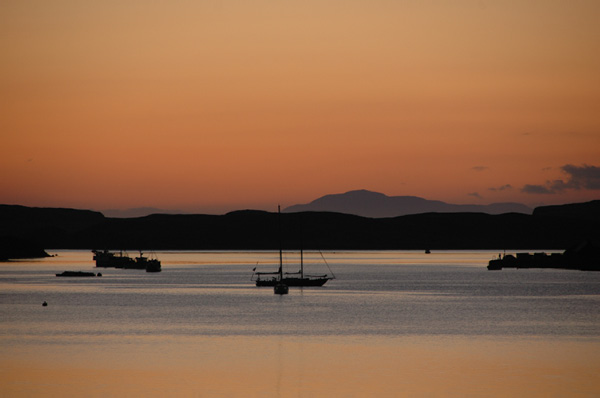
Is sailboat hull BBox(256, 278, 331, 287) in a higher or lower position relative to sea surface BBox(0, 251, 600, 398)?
higher

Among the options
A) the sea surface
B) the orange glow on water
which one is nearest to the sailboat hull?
the sea surface

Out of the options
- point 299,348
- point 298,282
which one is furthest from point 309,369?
point 298,282

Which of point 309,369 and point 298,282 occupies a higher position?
point 298,282

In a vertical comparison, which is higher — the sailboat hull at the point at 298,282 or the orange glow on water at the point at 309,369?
the sailboat hull at the point at 298,282

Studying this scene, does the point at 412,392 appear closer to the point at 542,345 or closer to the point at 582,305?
the point at 542,345

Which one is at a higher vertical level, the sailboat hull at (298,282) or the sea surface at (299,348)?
→ the sailboat hull at (298,282)

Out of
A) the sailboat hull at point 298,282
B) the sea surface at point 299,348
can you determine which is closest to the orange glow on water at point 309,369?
the sea surface at point 299,348

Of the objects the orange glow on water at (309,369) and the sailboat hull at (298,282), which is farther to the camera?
the sailboat hull at (298,282)

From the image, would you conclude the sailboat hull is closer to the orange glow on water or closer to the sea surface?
the sea surface

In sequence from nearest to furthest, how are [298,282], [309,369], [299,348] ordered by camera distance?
[309,369]
[299,348]
[298,282]

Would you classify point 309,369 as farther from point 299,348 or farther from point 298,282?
point 298,282

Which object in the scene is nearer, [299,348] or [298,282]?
[299,348]

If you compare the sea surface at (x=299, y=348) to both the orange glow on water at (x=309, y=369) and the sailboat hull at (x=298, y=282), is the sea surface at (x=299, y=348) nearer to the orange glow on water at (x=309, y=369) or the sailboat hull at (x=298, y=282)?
the orange glow on water at (x=309, y=369)

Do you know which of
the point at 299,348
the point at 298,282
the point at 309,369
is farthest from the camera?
the point at 298,282
